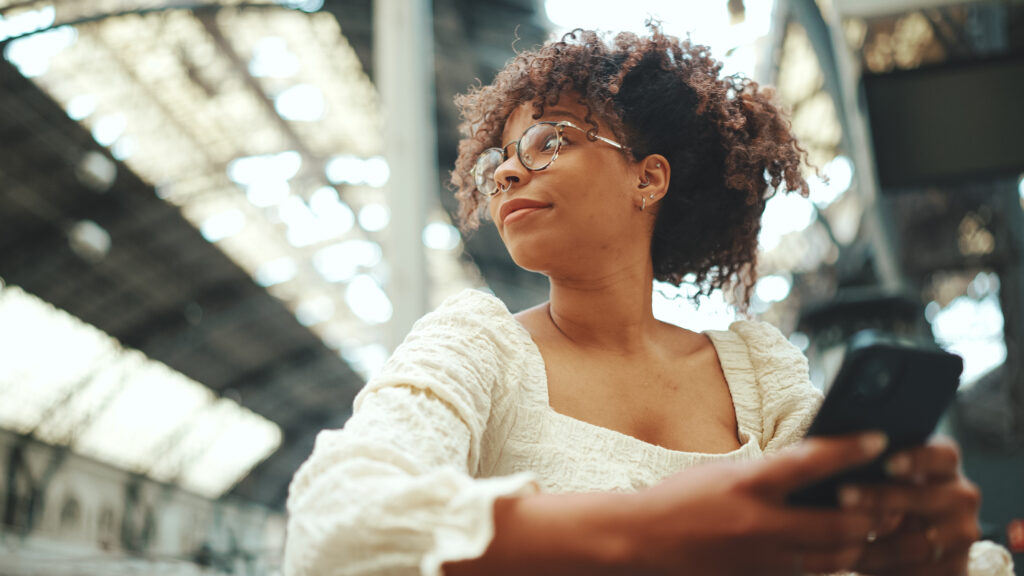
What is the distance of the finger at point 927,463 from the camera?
0.70 m

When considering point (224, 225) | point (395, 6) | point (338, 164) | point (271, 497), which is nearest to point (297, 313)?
point (224, 225)

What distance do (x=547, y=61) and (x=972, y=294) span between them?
13173mm

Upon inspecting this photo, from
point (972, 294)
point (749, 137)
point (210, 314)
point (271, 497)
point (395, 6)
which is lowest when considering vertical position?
point (749, 137)

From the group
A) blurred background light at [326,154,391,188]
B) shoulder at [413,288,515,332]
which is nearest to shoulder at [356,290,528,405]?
shoulder at [413,288,515,332]

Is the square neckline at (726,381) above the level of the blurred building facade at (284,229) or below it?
below

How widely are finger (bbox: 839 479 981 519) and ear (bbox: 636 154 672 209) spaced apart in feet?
2.22

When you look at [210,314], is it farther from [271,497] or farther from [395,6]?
[395,6]

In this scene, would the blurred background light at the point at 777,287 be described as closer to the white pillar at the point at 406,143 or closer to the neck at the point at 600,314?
the white pillar at the point at 406,143

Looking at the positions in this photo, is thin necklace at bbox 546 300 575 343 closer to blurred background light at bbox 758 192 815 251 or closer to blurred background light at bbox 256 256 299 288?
blurred background light at bbox 758 192 815 251

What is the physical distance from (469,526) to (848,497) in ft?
0.98

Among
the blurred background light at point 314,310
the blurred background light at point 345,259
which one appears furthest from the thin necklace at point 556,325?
the blurred background light at point 314,310

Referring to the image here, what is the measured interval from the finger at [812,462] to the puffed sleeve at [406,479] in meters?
0.19

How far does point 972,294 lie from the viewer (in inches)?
500

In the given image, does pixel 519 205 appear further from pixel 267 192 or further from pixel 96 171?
pixel 267 192
